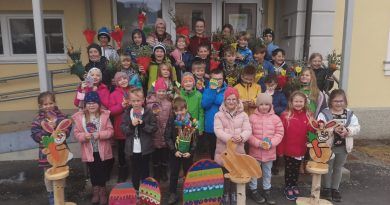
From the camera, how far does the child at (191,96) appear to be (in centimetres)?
402

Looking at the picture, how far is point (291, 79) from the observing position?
4.52 metres

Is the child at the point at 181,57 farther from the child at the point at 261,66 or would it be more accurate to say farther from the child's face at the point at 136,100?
the child's face at the point at 136,100

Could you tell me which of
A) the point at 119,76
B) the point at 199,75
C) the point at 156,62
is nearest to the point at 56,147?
the point at 119,76

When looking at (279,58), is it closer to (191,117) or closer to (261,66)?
(261,66)

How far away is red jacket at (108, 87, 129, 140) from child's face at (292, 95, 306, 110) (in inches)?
79.5

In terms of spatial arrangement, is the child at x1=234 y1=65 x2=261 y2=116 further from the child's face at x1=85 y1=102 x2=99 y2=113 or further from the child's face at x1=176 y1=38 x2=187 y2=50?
the child's face at x1=85 y1=102 x2=99 y2=113

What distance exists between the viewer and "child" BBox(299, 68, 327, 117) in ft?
14.4

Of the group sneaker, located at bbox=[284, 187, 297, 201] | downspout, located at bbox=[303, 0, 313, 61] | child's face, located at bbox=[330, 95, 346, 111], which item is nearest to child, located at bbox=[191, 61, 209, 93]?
child's face, located at bbox=[330, 95, 346, 111]

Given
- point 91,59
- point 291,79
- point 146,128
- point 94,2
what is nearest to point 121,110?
point 146,128

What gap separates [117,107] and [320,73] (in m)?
2.82

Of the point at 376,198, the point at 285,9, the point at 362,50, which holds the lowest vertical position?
the point at 376,198

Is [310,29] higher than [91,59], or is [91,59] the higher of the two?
[310,29]

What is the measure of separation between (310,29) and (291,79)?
217 centimetres

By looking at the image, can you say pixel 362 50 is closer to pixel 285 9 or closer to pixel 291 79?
pixel 285 9
